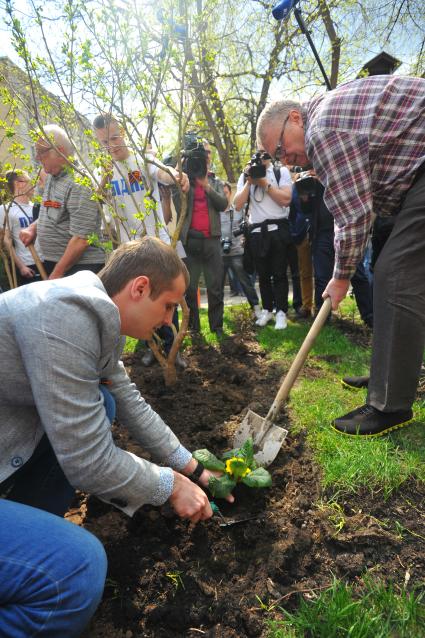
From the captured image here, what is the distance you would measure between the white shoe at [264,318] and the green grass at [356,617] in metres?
3.65

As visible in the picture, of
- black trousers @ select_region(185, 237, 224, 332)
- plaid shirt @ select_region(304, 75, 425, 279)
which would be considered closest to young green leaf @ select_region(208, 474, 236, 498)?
plaid shirt @ select_region(304, 75, 425, 279)

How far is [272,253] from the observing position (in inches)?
191

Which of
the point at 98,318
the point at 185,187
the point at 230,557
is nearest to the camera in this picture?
the point at 98,318

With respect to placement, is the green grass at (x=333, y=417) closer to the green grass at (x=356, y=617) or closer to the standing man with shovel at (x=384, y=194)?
the standing man with shovel at (x=384, y=194)

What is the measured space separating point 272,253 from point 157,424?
3405mm

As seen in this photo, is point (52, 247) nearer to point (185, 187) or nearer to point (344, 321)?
point (185, 187)

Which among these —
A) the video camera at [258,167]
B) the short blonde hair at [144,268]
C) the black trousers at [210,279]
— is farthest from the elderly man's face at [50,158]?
the short blonde hair at [144,268]

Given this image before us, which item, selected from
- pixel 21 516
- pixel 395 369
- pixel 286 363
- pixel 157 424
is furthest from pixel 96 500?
pixel 286 363

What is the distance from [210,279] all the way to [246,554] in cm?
323

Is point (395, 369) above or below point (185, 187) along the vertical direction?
below

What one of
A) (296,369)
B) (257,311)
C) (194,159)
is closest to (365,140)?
(296,369)

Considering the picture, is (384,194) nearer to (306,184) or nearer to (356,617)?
(356,617)

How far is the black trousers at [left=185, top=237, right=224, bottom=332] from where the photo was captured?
4605 mm

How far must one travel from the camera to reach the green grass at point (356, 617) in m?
1.29
